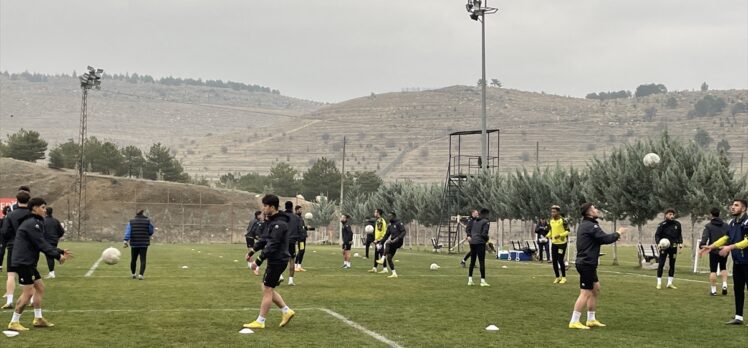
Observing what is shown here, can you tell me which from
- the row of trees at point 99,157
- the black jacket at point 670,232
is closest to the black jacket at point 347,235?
the black jacket at point 670,232

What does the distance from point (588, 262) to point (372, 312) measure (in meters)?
4.26

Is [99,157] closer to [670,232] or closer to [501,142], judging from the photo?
[501,142]

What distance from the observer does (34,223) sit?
46.2 feet

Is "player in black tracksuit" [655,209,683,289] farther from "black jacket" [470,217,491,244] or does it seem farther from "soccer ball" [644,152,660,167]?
"soccer ball" [644,152,660,167]

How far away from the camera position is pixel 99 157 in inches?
4641

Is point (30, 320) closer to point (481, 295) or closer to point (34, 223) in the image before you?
point (34, 223)

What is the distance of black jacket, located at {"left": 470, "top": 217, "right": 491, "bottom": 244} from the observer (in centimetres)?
2375

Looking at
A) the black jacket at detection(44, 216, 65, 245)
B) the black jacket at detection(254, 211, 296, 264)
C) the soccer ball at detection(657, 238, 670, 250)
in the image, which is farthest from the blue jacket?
the black jacket at detection(44, 216, 65, 245)

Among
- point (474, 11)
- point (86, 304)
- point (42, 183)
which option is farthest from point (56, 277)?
point (42, 183)

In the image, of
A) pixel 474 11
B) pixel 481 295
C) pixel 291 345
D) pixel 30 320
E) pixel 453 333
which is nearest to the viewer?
pixel 291 345

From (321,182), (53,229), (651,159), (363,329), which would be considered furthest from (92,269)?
(321,182)

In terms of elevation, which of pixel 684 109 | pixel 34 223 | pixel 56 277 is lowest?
pixel 56 277

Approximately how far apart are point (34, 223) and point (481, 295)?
10.7m

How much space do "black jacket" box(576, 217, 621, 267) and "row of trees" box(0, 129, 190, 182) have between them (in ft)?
329
